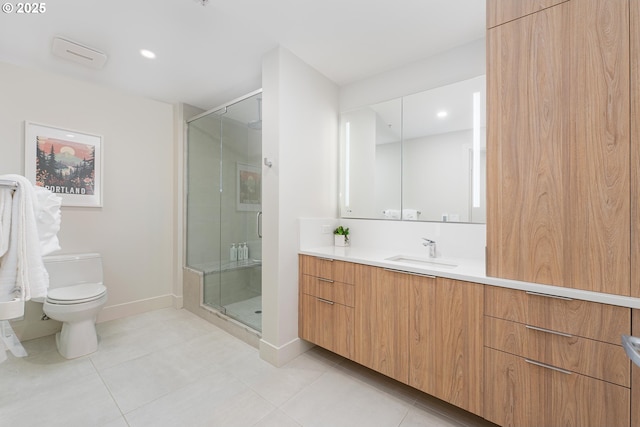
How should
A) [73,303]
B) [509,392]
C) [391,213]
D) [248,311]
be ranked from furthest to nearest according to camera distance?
[248,311] < [391,213] < [73,303] < [509,392]

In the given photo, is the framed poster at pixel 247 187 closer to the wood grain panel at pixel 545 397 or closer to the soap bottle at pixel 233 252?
the soap bottle at pixel 233 252

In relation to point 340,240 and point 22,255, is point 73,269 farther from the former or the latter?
point 340,240

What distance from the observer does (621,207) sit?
1.08 metres

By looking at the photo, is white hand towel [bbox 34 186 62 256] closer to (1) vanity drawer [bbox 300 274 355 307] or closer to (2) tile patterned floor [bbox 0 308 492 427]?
(2) tile patterned floor [bbox 0 308 492 427]

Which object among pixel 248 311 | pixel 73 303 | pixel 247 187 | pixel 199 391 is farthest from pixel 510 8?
pixel 73 303

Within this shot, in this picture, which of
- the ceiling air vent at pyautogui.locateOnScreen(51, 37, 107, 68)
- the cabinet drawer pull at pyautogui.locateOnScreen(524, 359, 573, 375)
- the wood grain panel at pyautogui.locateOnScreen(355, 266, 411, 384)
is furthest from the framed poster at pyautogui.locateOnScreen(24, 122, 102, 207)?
the cabinet drawer pull at pyautogui.locateOnScreen(524, 359, 573, 375)

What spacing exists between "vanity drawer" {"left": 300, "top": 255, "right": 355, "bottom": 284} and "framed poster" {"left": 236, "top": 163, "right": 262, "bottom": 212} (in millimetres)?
866

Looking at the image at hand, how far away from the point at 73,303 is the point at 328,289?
199 centimetres

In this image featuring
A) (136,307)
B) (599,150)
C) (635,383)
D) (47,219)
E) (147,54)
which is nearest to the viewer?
(635,383)

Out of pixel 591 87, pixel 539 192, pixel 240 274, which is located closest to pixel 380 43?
pixel 591 87

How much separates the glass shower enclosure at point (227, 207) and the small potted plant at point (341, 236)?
0.80 metres

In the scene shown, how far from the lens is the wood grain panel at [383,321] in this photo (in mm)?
1628

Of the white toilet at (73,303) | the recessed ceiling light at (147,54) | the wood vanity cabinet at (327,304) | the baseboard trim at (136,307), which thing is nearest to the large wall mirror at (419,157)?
the wood vanity cabinet at (327,304)

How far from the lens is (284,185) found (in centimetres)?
208
